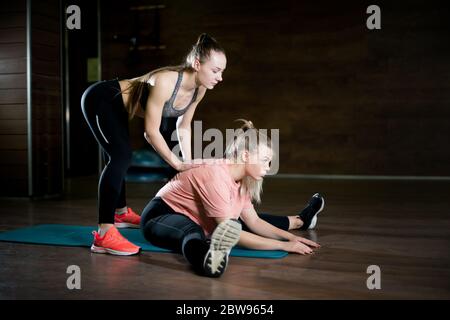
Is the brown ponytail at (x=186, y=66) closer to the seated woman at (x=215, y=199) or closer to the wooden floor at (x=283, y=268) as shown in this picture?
the seated woman at (x=215, y=199)

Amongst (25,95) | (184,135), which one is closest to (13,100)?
(25,95)

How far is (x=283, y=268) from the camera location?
1.95m

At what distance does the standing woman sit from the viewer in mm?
2174

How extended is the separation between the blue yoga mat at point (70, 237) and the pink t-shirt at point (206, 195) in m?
0.19

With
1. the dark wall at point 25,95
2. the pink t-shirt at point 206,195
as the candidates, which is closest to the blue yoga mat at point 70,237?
the pink t-shirt at point 206,195

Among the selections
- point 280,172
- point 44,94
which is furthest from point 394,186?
point 44,94

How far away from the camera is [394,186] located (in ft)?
16.4

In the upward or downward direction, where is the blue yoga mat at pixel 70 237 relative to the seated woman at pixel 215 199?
downward

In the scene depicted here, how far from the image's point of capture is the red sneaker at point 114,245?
2.18 meters

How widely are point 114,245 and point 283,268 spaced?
2.29ft

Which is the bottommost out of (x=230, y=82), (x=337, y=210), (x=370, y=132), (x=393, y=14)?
(x=337, y=210)

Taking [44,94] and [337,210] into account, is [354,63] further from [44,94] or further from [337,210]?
[44,94]

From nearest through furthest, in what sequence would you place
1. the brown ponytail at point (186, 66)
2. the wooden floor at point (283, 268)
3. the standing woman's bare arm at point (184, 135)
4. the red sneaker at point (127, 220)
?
1. the wooden floor at point (283, 268)
2. the brown ponytail at point (186, 66)
3. the standing woman's bare arm at point (184, 135)
4. the red sneaker at point (127, 220)
